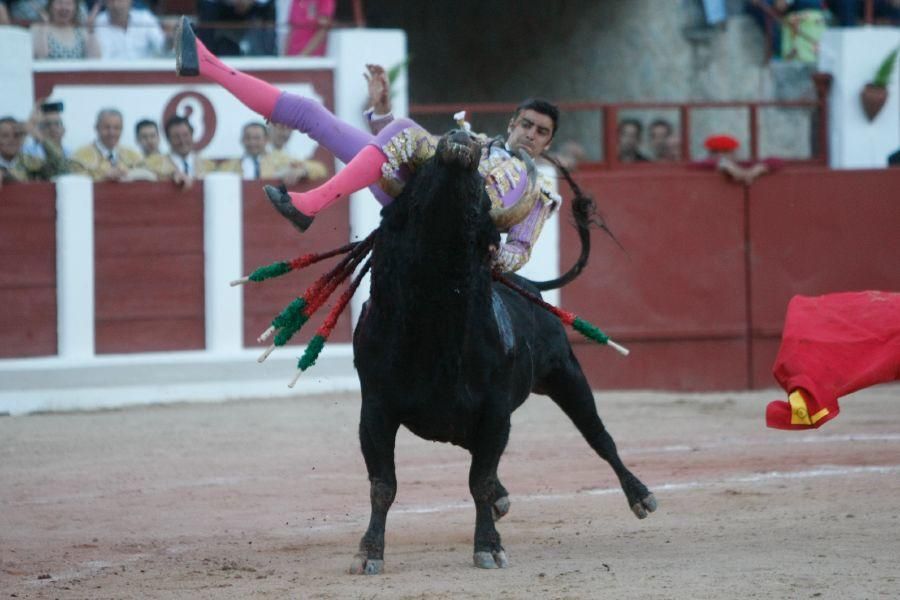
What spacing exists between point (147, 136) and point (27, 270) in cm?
106

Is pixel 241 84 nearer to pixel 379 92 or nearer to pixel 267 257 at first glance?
pixel 379 92

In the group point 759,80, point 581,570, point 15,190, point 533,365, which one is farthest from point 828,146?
point 581,570

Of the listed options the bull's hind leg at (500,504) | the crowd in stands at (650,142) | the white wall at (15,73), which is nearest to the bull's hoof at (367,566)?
the bull's hind leg at (500,504)

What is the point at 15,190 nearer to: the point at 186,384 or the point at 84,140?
the point at 84,140

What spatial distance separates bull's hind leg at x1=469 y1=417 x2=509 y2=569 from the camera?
4.98m

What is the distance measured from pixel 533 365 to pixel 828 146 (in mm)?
6549

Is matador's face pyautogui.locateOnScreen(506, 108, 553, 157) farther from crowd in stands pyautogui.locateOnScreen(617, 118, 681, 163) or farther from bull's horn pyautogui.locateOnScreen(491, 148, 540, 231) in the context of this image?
crowd in stands pyautogui.locateOnScreen(617, 118, 681, 163)

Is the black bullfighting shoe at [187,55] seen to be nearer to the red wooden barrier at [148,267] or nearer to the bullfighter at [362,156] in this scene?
the bullfighter at [362,156]

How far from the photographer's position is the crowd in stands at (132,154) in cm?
945

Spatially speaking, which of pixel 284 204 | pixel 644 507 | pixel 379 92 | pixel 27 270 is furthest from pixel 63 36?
pixel 284 204

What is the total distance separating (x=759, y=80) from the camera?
41.3ft

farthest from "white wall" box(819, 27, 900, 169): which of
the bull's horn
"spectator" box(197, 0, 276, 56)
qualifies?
the bull's horn

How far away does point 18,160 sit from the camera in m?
9.48

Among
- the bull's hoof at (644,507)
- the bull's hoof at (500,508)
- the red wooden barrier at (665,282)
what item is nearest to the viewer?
the bull's hoof at (500,508)
